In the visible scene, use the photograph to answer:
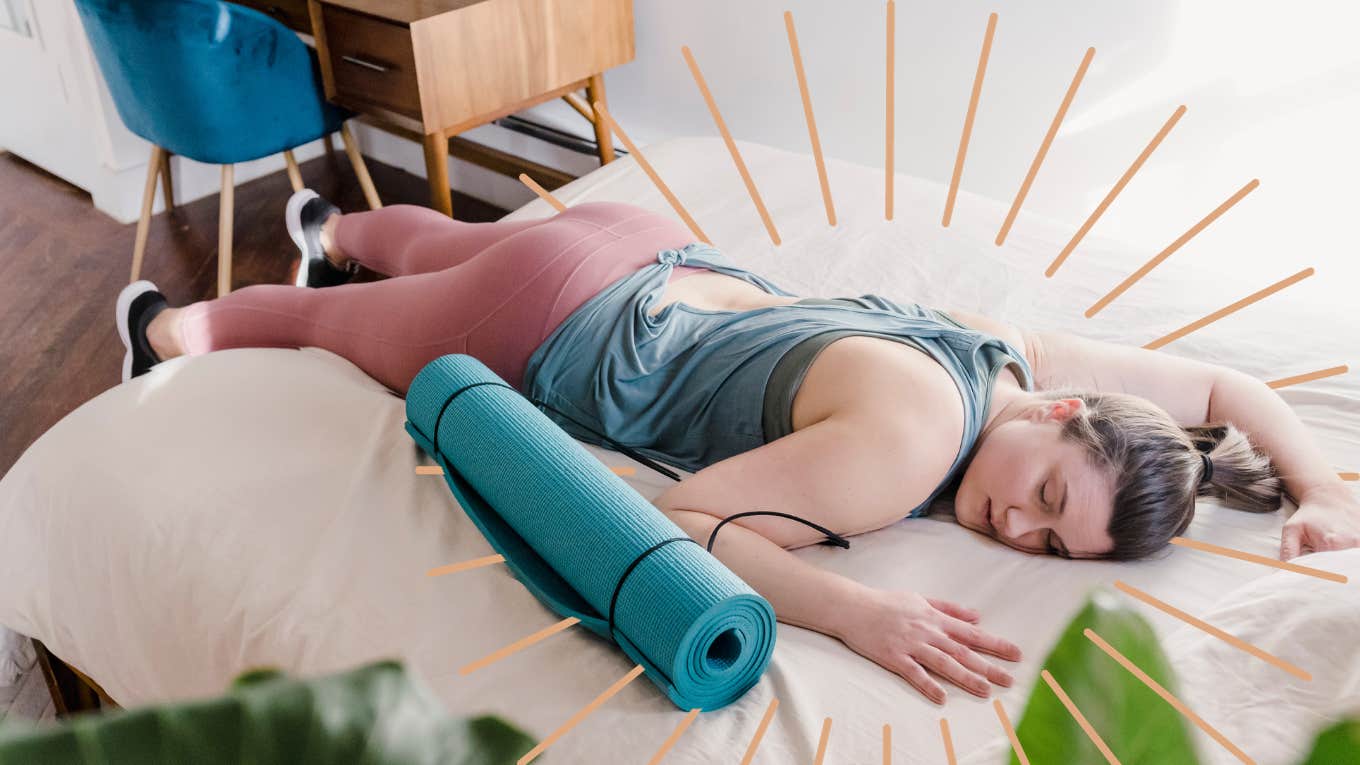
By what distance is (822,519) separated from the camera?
3.73ft

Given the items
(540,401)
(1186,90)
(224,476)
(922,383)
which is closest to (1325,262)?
(1186,90)

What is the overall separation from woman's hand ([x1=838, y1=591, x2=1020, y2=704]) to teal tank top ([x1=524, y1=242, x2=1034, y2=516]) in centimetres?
24

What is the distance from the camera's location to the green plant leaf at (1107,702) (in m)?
0.32

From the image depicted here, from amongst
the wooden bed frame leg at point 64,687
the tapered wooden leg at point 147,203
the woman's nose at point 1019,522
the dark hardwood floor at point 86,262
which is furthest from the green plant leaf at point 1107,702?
the tapered wooden leg at point 147,203

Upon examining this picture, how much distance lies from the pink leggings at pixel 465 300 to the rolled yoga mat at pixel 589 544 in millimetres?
204

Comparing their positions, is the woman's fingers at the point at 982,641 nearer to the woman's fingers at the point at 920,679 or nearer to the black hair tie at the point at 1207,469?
the woman's fingers at the point at 920,679

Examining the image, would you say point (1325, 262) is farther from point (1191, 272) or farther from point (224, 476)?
point (224, 476)

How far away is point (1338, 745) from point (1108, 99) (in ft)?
6.58

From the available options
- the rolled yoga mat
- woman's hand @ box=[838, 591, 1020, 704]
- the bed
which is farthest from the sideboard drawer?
woman's hand @ box=[838, 591, 1020, 704]

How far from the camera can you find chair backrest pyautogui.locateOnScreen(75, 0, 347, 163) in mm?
2148

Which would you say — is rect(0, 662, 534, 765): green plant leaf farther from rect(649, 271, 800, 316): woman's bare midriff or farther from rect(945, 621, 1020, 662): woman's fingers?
rect(649, 271, 800, 316): woman's bare midriff

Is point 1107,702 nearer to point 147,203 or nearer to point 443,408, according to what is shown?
point 443,408

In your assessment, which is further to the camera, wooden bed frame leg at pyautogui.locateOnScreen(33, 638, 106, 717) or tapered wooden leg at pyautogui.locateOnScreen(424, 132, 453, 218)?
tapered wooden leg at pyautogui.locateOnScreen(424, 132, 453, 218)

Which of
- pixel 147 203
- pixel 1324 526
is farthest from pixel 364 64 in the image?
pixel 1324 526
